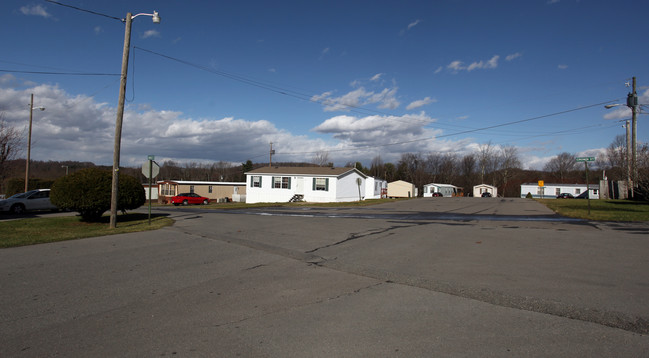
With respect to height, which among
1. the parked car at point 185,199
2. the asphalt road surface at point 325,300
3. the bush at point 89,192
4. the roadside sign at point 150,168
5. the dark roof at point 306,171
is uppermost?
the dark roof at point 306,171

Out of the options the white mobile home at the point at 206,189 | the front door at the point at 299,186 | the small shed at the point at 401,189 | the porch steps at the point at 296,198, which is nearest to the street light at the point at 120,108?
the porch steps at the point at 296,198

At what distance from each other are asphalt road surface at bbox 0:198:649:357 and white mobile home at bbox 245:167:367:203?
30.0 m

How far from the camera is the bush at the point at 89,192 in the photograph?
14789mm

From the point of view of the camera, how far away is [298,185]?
41.3 meters

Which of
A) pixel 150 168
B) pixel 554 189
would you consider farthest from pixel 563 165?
pixel 150 168

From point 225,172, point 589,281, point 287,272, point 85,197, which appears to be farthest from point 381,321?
point 225,172

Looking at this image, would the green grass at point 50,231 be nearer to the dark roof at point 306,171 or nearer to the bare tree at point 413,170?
the dark roof at point 306,171

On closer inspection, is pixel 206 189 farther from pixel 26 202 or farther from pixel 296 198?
pixel 26 202

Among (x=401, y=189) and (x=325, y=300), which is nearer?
(x=325, y=300)

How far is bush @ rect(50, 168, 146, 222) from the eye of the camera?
48.5 ft

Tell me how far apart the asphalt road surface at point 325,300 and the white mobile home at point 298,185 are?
30.0 metres

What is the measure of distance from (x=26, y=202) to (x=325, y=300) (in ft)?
81.4

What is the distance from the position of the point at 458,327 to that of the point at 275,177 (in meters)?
38.0

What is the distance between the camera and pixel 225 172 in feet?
426
